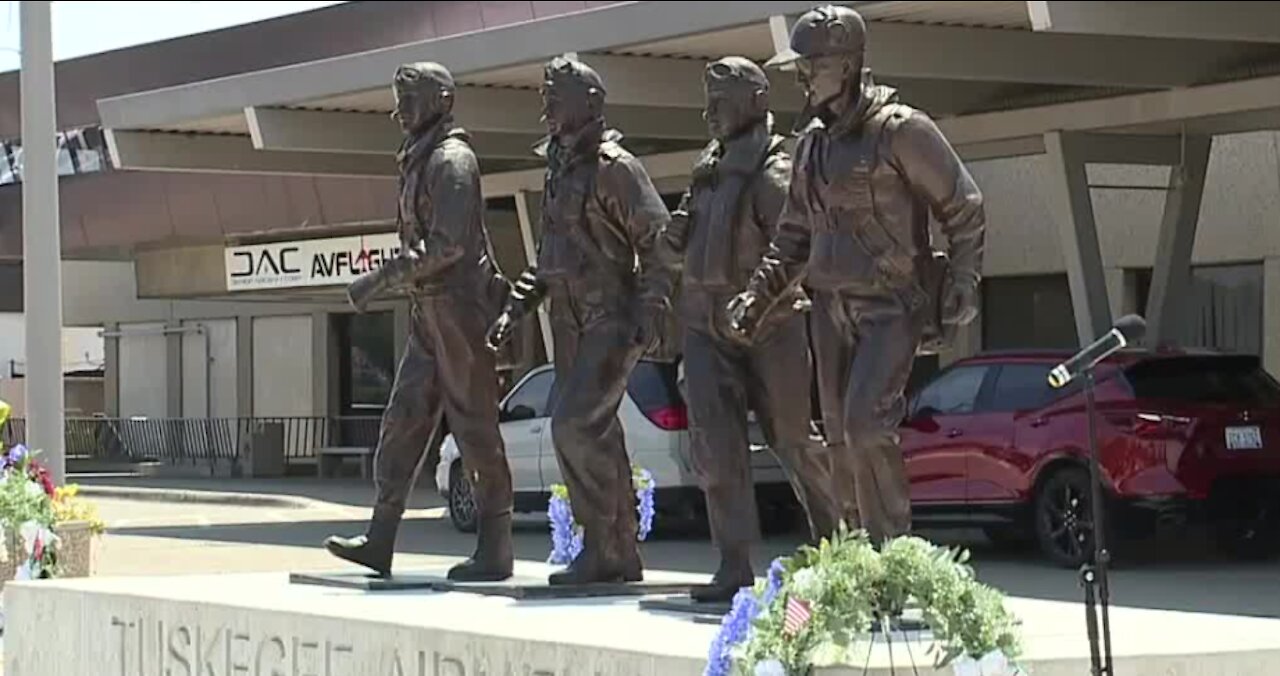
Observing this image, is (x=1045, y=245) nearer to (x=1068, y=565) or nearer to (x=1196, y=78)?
(x=1196, y=78)

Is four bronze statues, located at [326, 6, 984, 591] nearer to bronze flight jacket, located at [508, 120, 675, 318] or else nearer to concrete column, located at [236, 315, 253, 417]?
bronze flight jacket, located at [508, 120, 675, 318]

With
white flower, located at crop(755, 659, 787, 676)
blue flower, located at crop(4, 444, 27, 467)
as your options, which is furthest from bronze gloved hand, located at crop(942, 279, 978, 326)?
blue flower, located at crop(4, 444, 27, 467)

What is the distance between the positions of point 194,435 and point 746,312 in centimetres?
3288

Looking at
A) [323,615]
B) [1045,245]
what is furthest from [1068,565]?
[323,615]

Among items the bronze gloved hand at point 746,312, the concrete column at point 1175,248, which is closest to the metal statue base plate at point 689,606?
the bronze gloved hand at point 746,312

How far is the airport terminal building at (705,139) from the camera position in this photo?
20.0 meters

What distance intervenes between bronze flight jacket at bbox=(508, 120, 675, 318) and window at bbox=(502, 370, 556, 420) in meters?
11.9

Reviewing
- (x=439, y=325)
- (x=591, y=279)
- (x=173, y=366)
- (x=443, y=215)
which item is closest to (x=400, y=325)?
(x=173, y=366)

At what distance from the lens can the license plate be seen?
17.3 metres

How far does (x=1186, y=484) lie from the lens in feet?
55.8

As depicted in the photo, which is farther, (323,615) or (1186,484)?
(1186,484)

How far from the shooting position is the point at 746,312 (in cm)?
863

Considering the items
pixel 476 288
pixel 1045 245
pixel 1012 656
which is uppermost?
pixel 1045 245

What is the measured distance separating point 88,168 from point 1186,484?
23.5 meters
